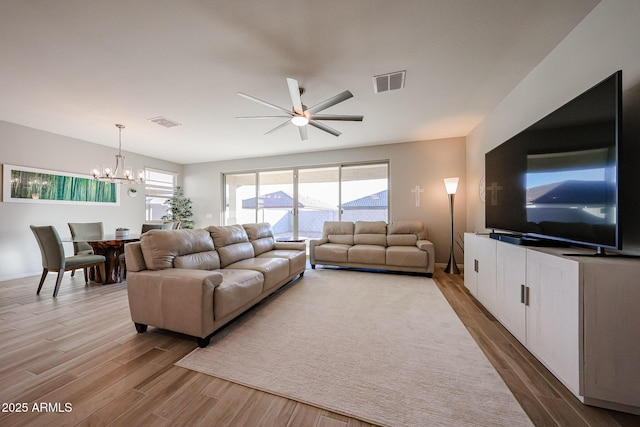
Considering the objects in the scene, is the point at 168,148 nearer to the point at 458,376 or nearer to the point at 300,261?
the point at 300,261

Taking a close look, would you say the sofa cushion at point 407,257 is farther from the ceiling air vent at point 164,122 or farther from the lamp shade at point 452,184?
the ceiling air vent at point 164,122

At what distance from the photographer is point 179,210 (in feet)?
21.1

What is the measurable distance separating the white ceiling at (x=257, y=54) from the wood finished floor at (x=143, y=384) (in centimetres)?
259

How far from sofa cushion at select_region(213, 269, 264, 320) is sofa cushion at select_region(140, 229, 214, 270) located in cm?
51

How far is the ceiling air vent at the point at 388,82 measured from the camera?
248 centimetres

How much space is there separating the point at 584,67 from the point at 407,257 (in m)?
2.94

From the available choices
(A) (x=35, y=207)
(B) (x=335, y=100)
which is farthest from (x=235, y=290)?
(A) (x=35, y=207)

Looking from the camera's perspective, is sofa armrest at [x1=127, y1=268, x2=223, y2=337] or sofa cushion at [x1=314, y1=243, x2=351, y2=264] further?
sofa cushion at [x1=314, y1=243, x2=351, y2=264]

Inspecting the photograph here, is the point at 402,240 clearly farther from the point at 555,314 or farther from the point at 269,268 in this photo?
the point at 555,314

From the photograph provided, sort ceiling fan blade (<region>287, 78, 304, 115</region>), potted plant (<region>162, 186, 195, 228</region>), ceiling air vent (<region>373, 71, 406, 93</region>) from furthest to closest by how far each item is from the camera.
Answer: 1. potted plant (<region>162, 186, 195, 228</region>)
2. ceiling air vent (<region>373, 71, 406, 93</region>)
3. ceiling fan blade (<region>287, 78, 304, 115</region>)

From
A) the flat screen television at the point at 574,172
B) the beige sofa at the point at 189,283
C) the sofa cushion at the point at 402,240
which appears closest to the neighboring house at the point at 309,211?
the sofa cushion at the point at 402,240

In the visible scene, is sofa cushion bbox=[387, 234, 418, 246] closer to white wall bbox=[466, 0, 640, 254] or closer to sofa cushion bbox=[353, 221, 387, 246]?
sofa cushion bbox=[353, 221, 387, 246]

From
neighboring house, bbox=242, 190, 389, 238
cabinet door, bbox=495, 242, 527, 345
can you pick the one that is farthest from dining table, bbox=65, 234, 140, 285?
cabinet door, bbox=495, 242, 527, 345

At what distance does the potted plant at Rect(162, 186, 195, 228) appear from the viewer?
6.33m
